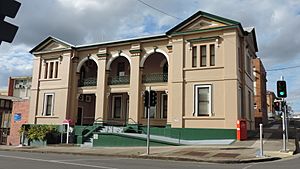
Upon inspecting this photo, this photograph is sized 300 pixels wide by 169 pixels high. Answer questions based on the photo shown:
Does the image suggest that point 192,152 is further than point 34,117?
No

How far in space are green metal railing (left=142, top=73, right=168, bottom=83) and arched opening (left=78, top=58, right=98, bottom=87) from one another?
208 inches

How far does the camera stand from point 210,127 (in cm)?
2342

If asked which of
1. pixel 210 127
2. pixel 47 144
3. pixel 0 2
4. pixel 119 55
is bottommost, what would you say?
pixel 47 144

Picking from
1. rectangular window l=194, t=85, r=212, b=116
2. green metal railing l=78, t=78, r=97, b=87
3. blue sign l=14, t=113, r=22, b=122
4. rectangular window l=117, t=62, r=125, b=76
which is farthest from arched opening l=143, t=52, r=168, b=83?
blue sign l=14, t=113, r=22, b=122

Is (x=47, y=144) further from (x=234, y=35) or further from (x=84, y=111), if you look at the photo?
(x=234, y=35)

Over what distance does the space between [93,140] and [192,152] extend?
32.2 feet

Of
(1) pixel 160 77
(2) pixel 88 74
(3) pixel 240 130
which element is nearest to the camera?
(3) pixel 240 130

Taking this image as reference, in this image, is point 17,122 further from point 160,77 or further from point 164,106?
point 160,77

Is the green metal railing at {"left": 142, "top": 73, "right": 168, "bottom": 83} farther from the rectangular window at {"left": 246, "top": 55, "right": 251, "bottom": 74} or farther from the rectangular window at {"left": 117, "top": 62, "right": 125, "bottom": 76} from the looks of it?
the rectangular window at {"left": 246, "top": 55, "right": 251, "bottom": 74}

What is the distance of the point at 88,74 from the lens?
110 feet

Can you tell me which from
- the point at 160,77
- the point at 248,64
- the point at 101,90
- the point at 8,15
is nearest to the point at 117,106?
the point at 101,90

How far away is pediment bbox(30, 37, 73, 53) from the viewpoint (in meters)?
31.6

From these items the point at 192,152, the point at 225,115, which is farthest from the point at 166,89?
the point at 192,152

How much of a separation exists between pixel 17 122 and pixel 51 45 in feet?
29.0
